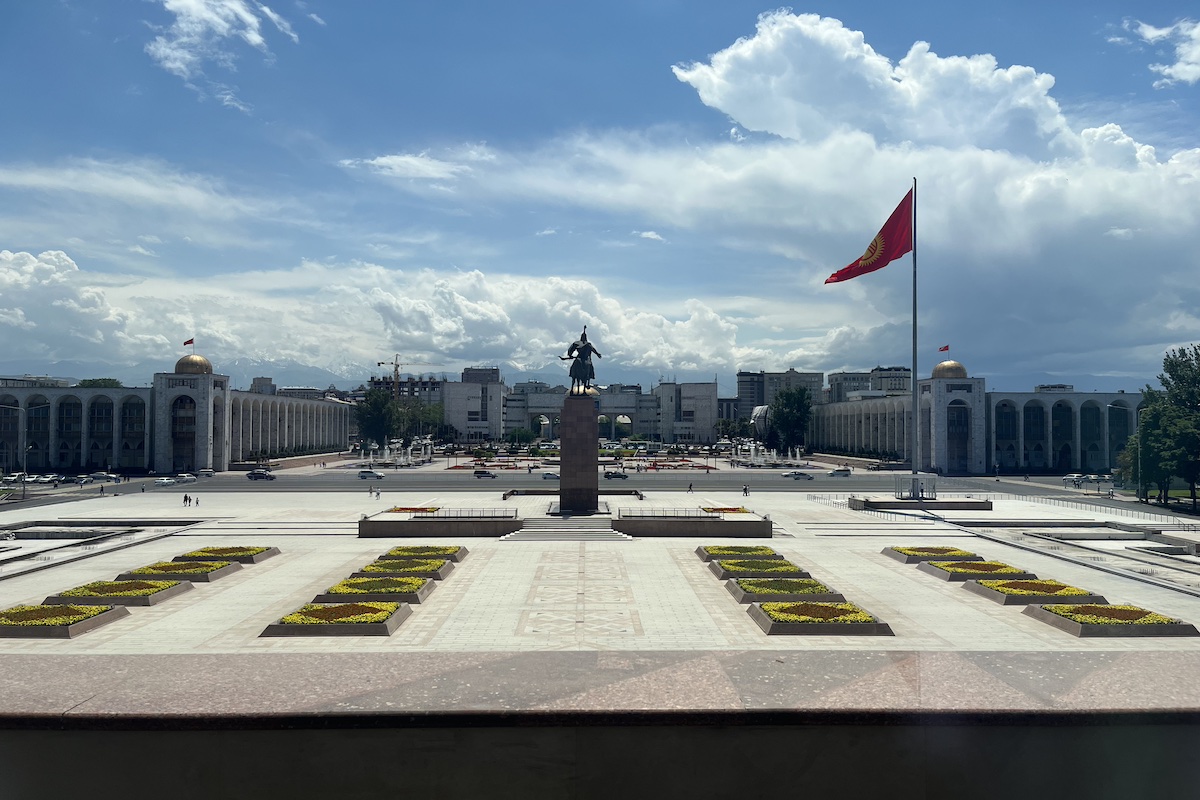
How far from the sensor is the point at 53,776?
14.2m

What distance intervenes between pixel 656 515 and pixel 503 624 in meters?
20.1

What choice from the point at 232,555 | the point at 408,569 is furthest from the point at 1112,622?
the point at 232,555

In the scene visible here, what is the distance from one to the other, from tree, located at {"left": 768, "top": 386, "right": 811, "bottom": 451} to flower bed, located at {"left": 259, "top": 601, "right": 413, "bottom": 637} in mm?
108202

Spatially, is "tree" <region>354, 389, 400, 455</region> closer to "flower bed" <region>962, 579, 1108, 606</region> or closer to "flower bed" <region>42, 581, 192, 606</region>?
"flower bed" <region>42, 581, 192, 606</region>

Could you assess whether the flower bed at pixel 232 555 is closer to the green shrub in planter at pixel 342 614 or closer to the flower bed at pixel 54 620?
the flower bed at pixel 54 620

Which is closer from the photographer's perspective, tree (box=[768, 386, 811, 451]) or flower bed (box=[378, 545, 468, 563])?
flower bed (box=[378, 545, 468, 563])

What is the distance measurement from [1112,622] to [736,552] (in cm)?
1425

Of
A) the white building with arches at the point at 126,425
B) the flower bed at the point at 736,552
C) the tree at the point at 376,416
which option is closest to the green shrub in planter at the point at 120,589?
the flower bed at the point at 736,552

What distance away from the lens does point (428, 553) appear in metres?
33.1

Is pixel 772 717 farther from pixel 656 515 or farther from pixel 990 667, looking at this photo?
pixel 656 515

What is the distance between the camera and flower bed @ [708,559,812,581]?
94.9ft

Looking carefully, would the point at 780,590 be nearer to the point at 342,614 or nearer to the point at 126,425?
the point at 342,614

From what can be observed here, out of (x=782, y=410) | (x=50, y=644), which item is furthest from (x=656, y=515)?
(x=782, y=410)

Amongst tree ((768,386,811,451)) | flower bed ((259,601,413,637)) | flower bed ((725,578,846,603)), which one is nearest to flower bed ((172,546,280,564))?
flower bed ((259,601,413,637))
